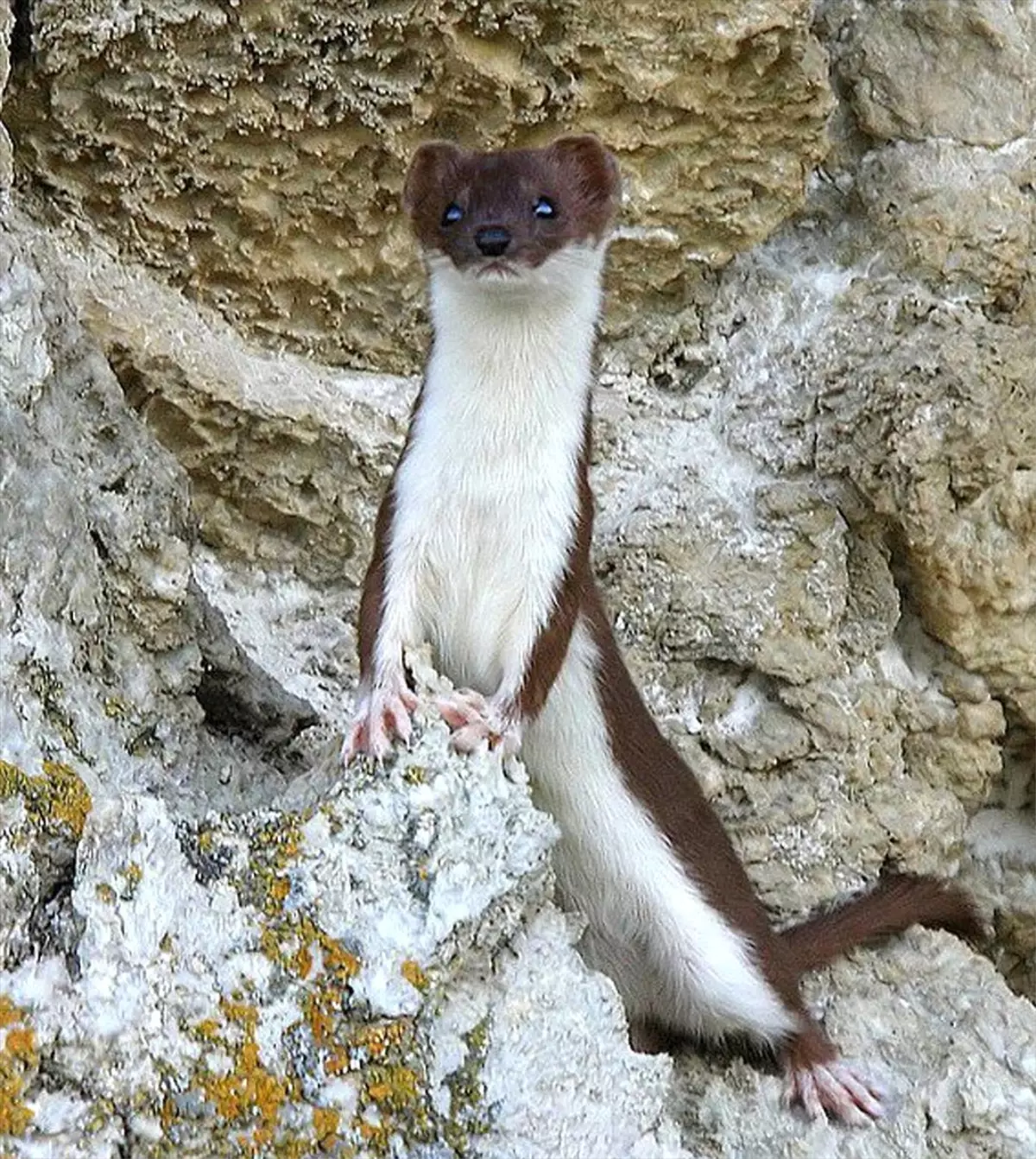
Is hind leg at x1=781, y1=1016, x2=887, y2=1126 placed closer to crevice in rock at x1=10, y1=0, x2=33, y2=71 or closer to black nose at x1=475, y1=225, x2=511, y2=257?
black nose at x1=475, y1=225, x2=511, y2=257

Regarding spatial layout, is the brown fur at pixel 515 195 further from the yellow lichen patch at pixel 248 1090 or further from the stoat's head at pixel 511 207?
the yellow lichen patch at pixel 248 1090

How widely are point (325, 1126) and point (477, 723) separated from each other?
577 mm

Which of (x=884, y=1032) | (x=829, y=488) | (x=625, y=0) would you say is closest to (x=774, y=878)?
(x=884, y=1032)

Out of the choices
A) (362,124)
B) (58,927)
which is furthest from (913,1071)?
(362,124)

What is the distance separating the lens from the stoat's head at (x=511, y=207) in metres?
2.40

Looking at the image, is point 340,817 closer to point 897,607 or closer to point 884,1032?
point 884,1032

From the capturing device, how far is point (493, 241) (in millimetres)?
2379

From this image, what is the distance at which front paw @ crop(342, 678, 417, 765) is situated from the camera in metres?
2.12

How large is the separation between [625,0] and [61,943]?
2007 millimetres

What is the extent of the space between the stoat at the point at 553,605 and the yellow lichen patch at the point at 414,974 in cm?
43

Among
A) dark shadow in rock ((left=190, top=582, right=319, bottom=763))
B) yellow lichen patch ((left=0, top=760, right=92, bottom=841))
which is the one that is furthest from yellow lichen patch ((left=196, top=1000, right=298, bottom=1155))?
dark shadow in rock ((left=190, top=582, right=319, bottom=763))

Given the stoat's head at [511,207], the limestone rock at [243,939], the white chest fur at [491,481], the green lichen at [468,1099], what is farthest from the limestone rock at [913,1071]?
the stoat's head at [511,207]

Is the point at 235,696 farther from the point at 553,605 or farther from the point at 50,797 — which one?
the point at 50,797

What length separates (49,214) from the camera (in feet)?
9.86
